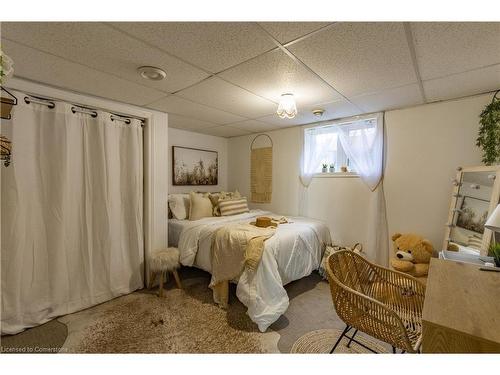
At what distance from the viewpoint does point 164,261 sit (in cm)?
248

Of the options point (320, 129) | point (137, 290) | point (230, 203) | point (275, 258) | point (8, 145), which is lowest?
point (137, 290)

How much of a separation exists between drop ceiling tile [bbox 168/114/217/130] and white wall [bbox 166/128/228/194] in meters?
0.18

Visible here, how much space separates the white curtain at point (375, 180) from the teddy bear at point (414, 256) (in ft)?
1.42

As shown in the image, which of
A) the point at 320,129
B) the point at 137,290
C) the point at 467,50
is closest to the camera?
the point at 467,50

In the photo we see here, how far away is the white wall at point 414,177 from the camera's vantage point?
231cm

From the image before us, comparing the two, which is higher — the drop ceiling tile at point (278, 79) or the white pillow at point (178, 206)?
the drop ceiling tile at point (278, 79)

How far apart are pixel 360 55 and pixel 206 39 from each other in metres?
1.00

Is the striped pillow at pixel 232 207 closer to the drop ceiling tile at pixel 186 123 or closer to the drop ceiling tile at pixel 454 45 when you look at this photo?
the drop ceiling tile at pixel 186 123

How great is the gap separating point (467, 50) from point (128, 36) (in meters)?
2.05

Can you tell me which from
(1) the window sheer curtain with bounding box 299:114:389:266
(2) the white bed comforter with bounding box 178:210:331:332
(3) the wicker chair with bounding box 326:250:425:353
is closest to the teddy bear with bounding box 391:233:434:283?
(1) the window sheer curtain with bounding box 299:114:389:266

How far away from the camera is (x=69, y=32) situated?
1.25 meters

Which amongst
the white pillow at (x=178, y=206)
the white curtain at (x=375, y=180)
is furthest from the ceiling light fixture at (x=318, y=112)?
→ the white pillow at (x=178, y=206)
